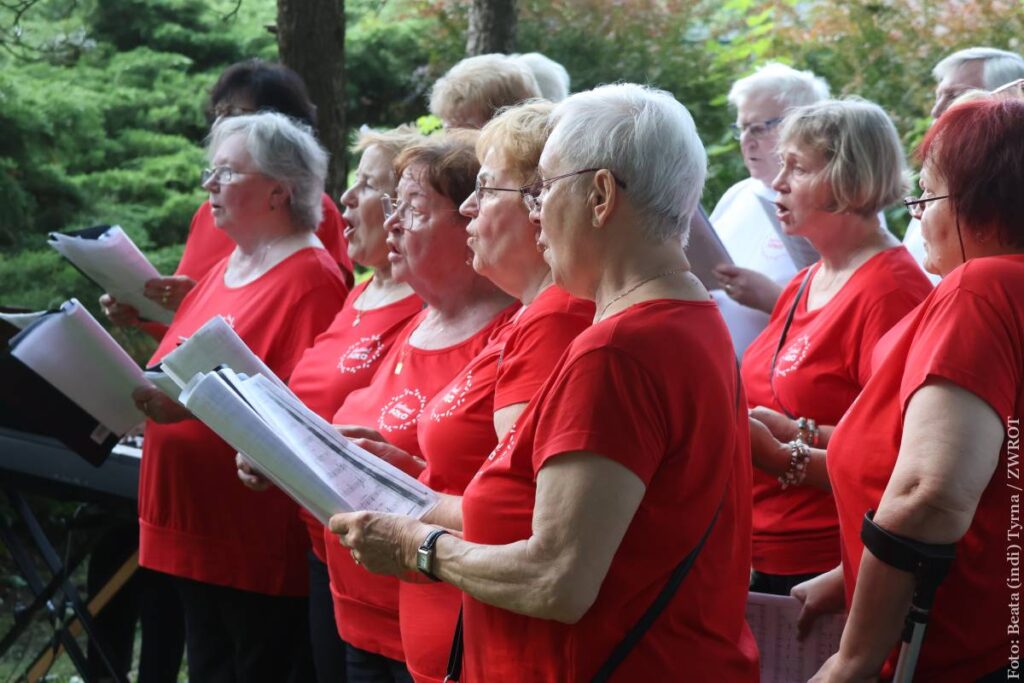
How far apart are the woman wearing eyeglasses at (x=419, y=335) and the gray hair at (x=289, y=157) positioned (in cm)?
111

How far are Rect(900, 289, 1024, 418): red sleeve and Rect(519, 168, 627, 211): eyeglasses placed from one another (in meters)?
0.61

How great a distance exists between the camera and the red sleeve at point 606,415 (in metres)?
1.98

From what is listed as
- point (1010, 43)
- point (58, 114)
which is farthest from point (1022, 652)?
point (58, 114)

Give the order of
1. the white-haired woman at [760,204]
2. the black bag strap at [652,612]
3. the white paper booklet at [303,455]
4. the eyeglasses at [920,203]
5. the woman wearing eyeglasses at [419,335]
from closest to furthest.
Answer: the black bag strap at [652,612] < the eyeglasses at [920,203] < the white paper booklet at [303,455] < the woman wearing eyeglasses at [419,335] < the white-haired woman at [760,204]

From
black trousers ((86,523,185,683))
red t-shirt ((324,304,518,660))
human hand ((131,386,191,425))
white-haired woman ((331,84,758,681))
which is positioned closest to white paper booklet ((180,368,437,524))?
white-haired woman ((331,84,758,681))

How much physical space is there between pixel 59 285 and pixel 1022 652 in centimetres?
571

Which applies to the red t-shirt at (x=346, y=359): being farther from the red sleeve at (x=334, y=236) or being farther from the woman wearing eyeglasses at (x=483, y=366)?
the red sleeve at (x=334, y=236)

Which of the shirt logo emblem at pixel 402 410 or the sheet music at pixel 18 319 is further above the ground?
the sheet music at pixel 18 319

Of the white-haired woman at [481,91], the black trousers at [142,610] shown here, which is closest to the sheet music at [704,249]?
the white-haired woman at [481,91]

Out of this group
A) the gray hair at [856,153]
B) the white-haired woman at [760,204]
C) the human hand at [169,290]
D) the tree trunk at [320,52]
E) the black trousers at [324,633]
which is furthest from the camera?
the tree trunk at [320,52]

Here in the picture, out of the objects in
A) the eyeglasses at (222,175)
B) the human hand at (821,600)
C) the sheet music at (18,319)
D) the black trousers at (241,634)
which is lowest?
the black trousers at (241,634)

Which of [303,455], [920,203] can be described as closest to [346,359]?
[303,455]

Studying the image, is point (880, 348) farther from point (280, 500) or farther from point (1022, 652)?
point (280, 500)

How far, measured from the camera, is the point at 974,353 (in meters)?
2.10
